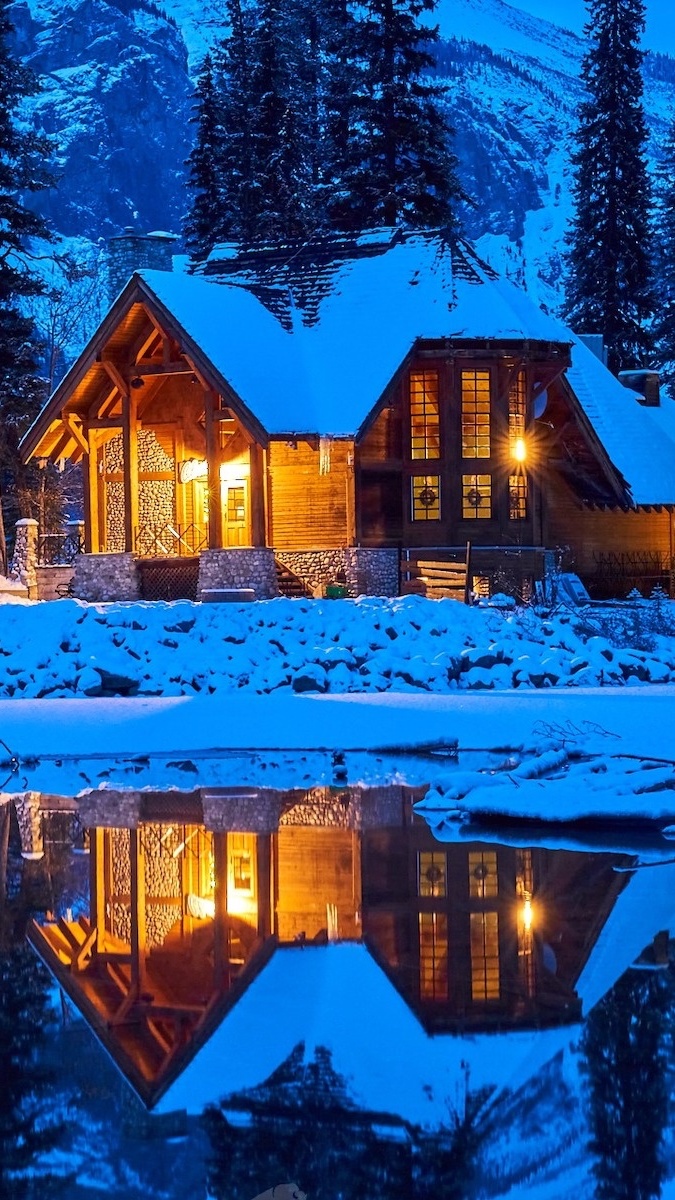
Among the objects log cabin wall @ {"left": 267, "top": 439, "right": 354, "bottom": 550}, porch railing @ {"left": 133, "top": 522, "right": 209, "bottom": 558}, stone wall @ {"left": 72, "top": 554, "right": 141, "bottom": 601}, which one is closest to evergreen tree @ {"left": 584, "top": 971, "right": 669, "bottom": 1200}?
log cabin wall @ {"left": 267, "top": 439, "right": 354, "bottom": 550}

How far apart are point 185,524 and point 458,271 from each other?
7775 mm

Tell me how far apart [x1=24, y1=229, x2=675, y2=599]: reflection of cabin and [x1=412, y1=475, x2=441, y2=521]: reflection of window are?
0.14ft

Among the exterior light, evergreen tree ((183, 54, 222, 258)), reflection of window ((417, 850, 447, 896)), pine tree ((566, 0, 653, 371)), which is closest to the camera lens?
reflection of window ((417, 850, 447, 896))

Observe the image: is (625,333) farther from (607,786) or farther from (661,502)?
(607,786)

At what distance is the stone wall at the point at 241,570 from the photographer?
3234cm

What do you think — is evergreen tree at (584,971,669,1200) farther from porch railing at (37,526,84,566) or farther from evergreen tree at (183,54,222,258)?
evergreen tree at (183,54,222,258)

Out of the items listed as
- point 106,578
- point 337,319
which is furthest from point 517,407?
point 106,578

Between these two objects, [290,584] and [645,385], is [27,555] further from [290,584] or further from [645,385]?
[645,385]

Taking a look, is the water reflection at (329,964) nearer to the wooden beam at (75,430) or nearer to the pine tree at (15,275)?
the wooden beam at (75,430)

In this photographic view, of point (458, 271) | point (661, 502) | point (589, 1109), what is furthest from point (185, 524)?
point (589, 1109)

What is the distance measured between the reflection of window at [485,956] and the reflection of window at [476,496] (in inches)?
1002

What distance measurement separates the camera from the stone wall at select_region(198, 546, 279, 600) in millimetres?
32344

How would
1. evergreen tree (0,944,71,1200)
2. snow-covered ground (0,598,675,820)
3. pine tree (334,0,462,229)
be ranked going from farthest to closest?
pine tree (334,0,462,229) < snow-covered ground (0,598,675,820) < evergreen tree (0,944,71,1200)

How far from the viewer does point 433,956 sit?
8180 mm
